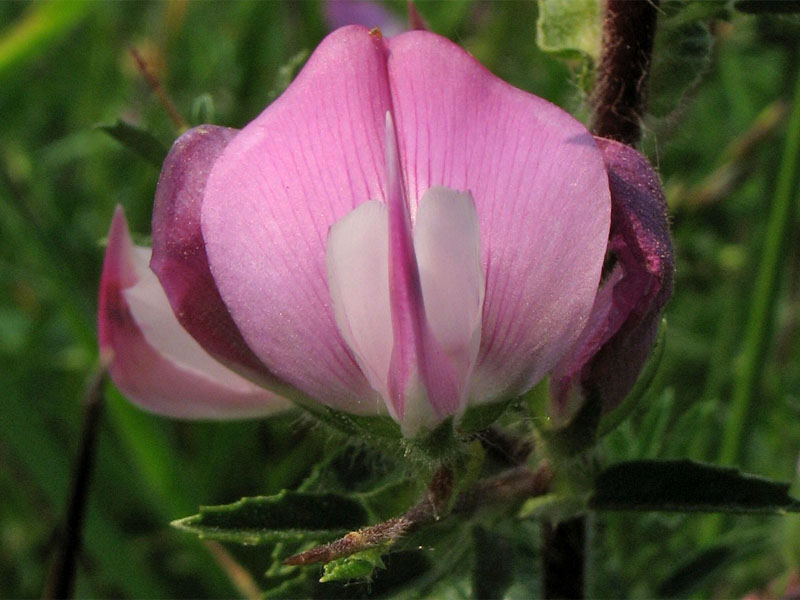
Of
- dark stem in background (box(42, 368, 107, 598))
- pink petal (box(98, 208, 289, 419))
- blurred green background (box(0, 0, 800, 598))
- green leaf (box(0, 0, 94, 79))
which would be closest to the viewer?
pink petal (box(98, 208, 289, 419))

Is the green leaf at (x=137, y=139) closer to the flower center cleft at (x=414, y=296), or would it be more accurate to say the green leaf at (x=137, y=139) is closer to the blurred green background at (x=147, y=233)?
the blurred green background at (x=147, y=233)

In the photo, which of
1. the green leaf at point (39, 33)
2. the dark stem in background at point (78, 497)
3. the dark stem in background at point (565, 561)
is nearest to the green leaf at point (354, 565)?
the dark stem in background at point (565, 561)

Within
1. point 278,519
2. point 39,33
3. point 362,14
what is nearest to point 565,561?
point 278,519

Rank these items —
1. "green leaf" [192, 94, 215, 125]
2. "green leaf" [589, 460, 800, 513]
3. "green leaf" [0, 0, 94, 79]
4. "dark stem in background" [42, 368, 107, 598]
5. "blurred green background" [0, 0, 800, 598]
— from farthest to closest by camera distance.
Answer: "green leaf" [0, 0, 94, 79] → "blurred green background" [0, 0, 800, 598] → "dark stem in background" [42, 368, 107, 598] → "green leaf" [192, 94, 215, 125] → "green leaf" [589, 460, 800, 513]

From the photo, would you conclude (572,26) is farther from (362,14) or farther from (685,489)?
(362,14)

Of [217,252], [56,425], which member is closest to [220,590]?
[56,425]

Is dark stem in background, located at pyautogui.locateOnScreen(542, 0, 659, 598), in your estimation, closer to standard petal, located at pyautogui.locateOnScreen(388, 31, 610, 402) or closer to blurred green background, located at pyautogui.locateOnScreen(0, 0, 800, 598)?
blurred green background, located at pyautogui.locateOnScreen(0, 0, 800, 598)

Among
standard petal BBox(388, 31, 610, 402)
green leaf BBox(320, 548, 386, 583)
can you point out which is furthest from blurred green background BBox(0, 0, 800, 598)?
green leaf BBox(320, 548, 386, 583)
